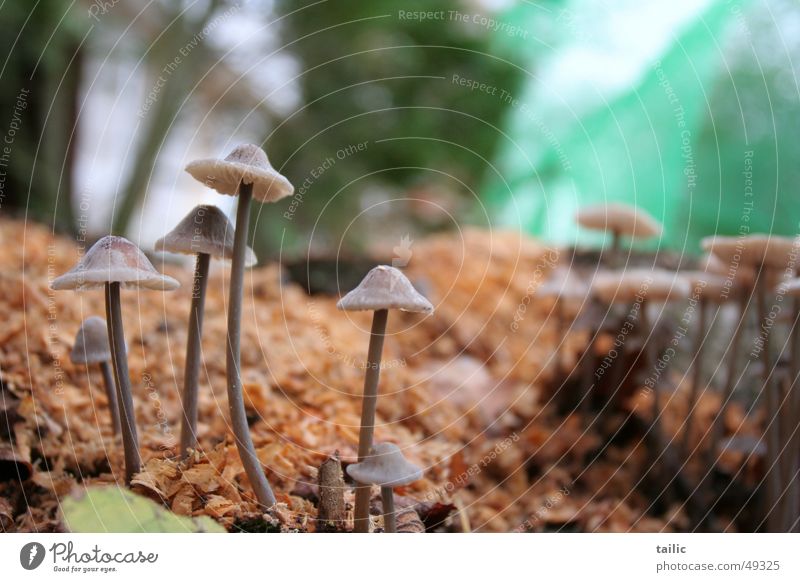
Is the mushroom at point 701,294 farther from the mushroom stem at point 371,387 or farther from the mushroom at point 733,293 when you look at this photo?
the mushroom stem at point 371,387

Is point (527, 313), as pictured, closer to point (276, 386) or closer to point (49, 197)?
point (276, 386)

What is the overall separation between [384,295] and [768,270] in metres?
0.86

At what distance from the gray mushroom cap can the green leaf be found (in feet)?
0.56

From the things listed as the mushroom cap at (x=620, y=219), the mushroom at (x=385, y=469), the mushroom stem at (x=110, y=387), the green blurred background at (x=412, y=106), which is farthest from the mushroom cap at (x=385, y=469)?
the green blurred background at (x=412, y=106)

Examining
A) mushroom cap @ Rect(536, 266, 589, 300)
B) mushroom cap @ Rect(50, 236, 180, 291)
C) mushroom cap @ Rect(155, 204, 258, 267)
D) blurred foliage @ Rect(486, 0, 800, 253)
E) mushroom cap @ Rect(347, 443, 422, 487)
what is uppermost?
blurred foliage @ Rect(486, 0, 800, 253)

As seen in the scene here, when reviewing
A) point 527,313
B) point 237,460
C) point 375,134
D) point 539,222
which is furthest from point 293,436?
point 375,134

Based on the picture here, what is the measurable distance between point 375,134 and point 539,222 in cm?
79

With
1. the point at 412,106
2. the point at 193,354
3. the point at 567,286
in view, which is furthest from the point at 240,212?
the point at 412,106

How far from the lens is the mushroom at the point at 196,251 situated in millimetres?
789

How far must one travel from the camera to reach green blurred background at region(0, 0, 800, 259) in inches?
71.2

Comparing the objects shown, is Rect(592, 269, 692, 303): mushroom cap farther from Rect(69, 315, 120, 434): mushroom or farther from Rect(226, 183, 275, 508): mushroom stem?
Rect(69, 315, 120, 434): mushroom

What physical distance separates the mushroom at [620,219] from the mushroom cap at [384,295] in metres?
0.83

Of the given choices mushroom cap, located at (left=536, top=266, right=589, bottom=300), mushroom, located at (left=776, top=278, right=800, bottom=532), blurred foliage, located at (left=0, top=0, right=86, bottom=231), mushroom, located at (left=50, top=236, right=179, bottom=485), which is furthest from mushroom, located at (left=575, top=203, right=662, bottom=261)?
blurred foliage, located at (left=0, top=0, right=86, bottom=231)

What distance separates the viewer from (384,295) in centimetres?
69
